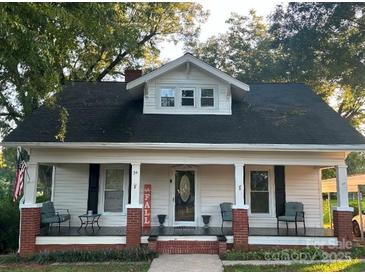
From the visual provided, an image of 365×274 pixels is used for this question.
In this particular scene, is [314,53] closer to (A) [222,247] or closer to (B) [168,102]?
(B) [168,102]

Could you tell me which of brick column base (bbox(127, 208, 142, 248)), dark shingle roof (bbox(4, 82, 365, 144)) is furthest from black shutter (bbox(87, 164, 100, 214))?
brick column base (bbox(127, 208, 142, 248))

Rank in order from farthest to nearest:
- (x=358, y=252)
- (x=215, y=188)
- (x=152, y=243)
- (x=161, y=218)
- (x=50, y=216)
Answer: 1. (x=215, y=188)
2. (x=161, y=218)
3. (x=50, y=216)
4. (x=152, y=243)
5. (x=358, y=252)

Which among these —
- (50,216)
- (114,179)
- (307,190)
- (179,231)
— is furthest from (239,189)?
(50,216)

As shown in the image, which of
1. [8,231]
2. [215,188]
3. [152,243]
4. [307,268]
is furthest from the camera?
[215,188]

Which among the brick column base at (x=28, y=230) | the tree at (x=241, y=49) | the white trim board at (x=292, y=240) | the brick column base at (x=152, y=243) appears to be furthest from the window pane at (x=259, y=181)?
the tree at (x=241, y=49)

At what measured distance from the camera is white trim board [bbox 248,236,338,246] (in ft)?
34.6

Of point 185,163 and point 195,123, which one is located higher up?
point 195,123

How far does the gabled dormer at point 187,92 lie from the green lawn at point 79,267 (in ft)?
19.2

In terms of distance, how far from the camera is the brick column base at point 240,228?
10.4m

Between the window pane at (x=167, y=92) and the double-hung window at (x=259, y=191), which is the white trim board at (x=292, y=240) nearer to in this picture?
the double-hung window at (x=259, y=191)

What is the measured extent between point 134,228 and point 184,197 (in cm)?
280

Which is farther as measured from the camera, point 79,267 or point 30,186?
point 30,186

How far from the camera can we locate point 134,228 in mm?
10344

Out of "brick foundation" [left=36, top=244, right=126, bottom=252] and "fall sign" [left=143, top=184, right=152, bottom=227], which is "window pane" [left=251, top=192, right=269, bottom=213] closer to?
"fall sign" [left=143, top=184, right=152, bottom=227]
